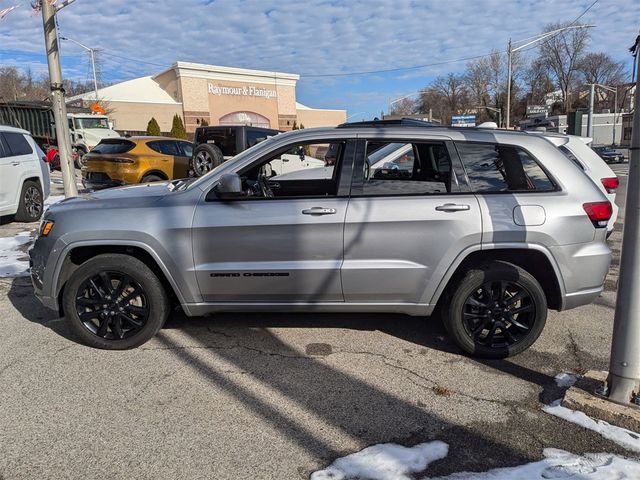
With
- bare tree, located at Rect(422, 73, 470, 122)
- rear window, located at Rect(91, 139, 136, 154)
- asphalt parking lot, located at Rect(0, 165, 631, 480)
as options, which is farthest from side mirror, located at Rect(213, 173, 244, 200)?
bare tree, located at Rect(422, 73, 470, 122)

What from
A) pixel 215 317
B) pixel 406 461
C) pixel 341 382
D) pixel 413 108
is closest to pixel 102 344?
pixel 215 317

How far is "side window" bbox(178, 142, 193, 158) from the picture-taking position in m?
12.9

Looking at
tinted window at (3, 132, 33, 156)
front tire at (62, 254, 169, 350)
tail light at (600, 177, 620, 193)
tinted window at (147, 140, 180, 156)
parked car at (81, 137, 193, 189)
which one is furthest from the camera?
tinted window at (147, 140, 180, 156)

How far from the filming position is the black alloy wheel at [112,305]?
408 centimetres

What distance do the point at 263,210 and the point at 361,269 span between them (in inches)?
35.2

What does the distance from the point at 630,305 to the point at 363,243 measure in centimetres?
180

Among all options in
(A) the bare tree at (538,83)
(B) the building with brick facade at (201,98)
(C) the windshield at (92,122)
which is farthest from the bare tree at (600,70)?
(C) the windshield at (92,122)

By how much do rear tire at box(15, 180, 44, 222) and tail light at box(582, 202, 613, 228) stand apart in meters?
9.75

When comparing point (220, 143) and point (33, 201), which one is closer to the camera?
point (33, 201)

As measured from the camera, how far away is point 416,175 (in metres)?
4.20

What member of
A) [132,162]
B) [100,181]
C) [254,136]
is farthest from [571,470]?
[254,136]

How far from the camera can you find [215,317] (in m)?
4.89

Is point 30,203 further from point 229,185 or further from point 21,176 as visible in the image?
point 229,185

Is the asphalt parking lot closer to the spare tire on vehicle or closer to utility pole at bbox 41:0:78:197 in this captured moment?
→ utility pole at bbox 41:0:78:197
